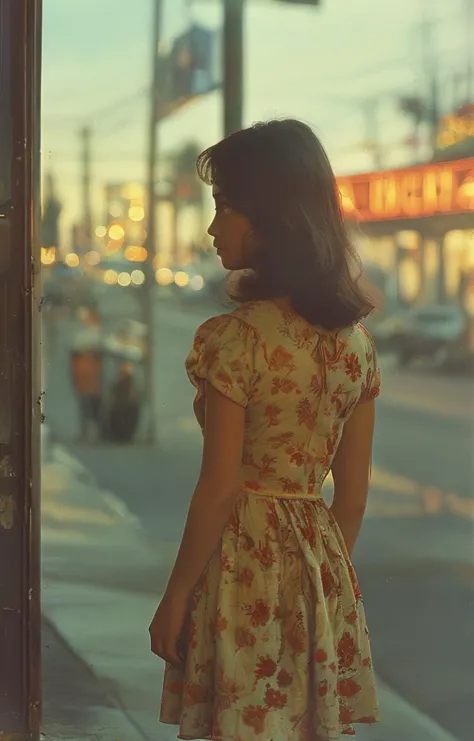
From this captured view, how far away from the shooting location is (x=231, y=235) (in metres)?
1.68

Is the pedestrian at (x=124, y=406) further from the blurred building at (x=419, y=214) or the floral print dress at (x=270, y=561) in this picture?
the floral print dress at (x=270, y=561)

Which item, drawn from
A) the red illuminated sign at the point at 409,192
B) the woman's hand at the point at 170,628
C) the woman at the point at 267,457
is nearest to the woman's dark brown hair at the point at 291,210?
→ the woman at the point at 267,457

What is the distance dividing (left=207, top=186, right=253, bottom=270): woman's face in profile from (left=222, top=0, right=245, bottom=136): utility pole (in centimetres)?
357

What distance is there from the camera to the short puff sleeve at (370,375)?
174 centimetres

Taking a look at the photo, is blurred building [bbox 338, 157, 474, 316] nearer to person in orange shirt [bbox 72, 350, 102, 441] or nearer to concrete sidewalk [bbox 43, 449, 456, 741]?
concrete sidewalk [bbox 43, 449, 456, 741]

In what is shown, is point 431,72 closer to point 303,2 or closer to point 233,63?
point 233,63

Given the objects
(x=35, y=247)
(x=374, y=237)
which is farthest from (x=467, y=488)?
(x=35, y=247)

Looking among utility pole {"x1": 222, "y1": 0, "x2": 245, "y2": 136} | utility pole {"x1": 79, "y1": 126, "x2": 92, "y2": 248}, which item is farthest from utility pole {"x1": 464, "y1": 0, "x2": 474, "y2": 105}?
utility pole {"x1": 79, "y1": 126, "x2": 92, "y2": 248}

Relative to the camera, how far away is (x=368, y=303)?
1706 millimetres

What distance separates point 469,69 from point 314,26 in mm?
936

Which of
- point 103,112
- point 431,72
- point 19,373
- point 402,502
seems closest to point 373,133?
point 431,72

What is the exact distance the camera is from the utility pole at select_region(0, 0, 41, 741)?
225cm

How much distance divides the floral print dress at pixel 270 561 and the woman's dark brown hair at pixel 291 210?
0.04 metres

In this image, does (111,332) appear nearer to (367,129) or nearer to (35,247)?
(367,129)
